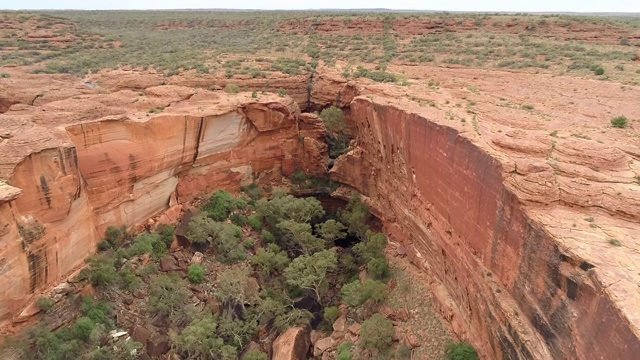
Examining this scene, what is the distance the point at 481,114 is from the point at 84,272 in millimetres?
17417

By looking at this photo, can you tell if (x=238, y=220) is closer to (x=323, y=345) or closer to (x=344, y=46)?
(x=323, y=345)

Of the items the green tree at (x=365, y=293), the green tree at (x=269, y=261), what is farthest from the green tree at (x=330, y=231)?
the green tree at (x=365, y=293)

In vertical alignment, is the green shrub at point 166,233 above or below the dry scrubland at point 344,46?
below

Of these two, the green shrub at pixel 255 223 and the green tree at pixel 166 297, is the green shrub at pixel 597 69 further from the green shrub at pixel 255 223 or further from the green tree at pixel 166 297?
the green tree at pixel 166 297

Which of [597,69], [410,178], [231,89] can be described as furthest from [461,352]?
[597,69]

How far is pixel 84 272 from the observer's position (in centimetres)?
1819

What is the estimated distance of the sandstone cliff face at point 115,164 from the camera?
51.2ft

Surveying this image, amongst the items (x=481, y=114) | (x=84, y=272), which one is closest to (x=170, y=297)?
(x=84, y=272)

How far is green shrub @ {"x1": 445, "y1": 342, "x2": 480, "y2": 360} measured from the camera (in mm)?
15992

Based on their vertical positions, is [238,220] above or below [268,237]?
above

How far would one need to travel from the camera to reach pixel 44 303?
16219 millimetres

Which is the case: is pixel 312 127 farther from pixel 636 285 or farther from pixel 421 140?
pixel 636 285

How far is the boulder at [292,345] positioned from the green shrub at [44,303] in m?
8.92

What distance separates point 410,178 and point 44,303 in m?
15.7
